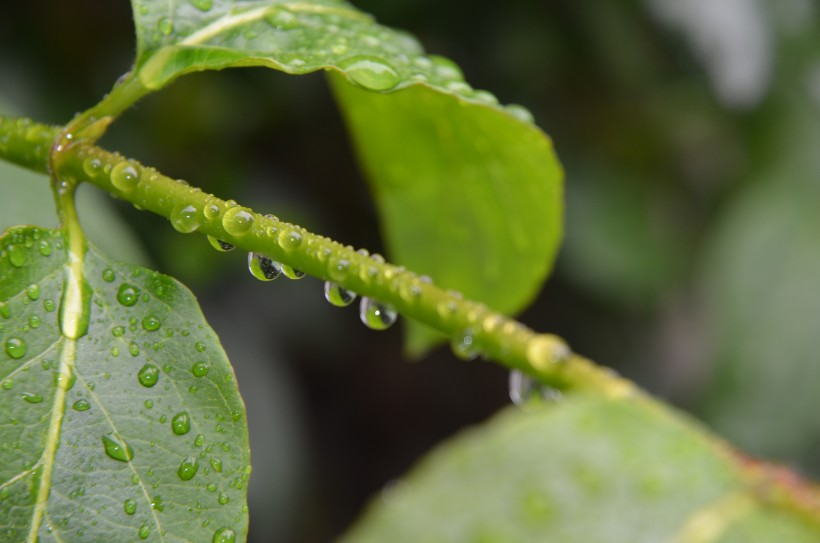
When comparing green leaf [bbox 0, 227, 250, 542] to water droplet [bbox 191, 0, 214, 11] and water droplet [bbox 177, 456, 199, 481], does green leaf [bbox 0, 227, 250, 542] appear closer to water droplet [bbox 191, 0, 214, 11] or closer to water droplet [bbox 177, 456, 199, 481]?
water droplet [bbox 177, 456, 199, 481]

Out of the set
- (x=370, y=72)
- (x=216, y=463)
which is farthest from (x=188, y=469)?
(x=370, y=72)

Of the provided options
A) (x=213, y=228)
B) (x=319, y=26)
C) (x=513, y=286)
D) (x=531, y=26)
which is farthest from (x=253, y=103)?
(x=213, y=228)

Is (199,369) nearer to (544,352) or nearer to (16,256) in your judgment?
(16,256)

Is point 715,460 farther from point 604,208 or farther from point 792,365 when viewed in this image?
point 604,208

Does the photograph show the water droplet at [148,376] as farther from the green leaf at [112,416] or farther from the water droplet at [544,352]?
the water droplet at [544,352]

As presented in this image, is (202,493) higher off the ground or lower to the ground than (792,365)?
higher
